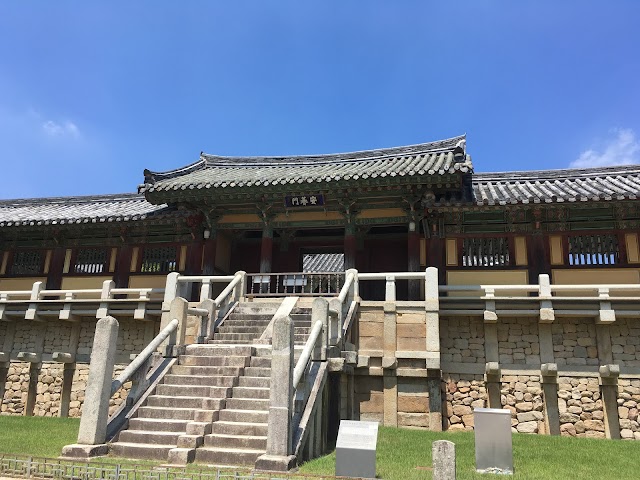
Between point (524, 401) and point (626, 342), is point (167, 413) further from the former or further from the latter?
point (626, 342)

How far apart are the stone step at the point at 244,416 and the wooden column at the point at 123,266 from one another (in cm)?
1088

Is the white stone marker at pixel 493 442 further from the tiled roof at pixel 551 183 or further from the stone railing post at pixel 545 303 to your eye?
the tiled roof at pixel 551 183

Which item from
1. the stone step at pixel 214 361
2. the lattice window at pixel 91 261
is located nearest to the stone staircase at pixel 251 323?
the stone step at pixel 214 361

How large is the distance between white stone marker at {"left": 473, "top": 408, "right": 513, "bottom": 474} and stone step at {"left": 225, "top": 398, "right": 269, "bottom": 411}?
3831 mm

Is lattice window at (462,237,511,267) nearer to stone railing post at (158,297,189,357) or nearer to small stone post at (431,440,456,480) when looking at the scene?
stone railing post at (158,297,189,357)

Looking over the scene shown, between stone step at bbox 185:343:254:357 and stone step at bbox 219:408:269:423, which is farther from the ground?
stone step at bbox 185:343:254:357

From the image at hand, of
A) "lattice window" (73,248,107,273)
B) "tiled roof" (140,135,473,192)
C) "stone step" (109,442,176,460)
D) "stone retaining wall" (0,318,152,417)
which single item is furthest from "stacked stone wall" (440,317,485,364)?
"lattice window" (73,248,107,273)

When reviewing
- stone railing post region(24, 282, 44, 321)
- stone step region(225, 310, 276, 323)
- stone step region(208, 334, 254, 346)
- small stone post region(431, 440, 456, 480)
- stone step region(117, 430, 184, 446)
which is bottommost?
stone step region(117, 430, 184, 446)

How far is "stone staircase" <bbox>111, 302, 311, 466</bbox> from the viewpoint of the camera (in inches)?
336

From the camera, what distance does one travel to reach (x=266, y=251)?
56.2 feet

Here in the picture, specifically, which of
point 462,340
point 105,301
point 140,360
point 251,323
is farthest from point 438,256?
point 105,301

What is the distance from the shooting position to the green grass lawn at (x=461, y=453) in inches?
313

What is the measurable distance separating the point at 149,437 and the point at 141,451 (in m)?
0.35

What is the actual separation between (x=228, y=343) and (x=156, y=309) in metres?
4.93
